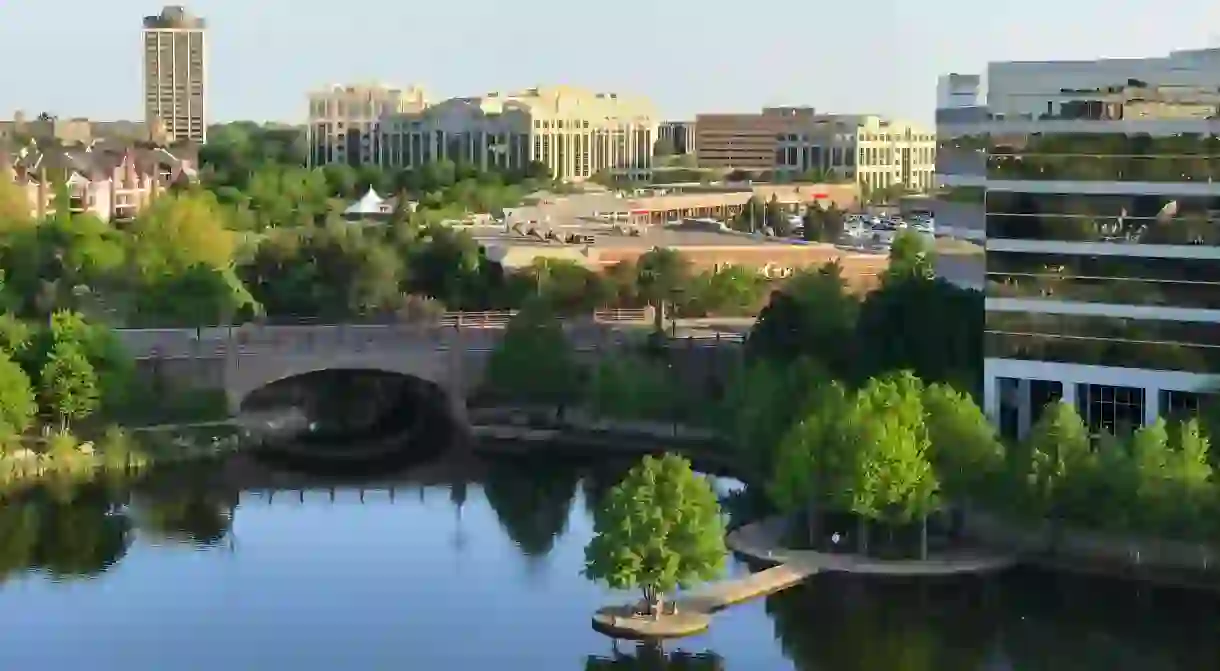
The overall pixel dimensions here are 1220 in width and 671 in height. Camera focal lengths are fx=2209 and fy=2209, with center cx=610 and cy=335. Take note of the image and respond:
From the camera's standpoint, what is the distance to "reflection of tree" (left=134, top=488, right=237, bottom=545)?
83.3 feet

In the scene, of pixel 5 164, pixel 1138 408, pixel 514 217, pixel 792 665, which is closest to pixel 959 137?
pixel 1138 408

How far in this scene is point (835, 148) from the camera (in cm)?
8838

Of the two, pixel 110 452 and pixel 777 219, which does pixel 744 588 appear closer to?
pixel 110 452

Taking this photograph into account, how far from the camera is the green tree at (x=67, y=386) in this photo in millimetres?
29594

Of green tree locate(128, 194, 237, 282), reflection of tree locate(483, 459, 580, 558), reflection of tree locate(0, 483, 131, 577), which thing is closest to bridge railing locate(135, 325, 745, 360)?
reflection of tree locate(483, 459, 580, 558)

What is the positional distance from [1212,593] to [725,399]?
9.48 metres

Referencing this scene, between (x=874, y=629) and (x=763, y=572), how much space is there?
1883mm

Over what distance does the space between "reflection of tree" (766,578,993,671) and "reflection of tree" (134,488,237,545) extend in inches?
296

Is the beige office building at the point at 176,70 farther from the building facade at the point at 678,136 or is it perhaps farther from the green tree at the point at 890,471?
the green tree at the point at 890,471

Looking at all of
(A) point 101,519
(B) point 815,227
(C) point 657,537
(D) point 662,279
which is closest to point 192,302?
(D) point 662,279

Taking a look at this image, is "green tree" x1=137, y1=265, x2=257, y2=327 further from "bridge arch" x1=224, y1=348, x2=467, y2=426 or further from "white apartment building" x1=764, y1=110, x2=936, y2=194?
"white apartment building" x1=764, y1=110, x2=936, y2=194

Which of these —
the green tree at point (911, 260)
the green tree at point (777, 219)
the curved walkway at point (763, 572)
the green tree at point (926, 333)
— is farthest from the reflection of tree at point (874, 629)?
the green tree at point (777, 219)

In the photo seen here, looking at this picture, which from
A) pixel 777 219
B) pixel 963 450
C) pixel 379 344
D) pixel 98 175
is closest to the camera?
pixel 963 450

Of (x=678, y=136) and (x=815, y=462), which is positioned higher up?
(x=678, y=136)
